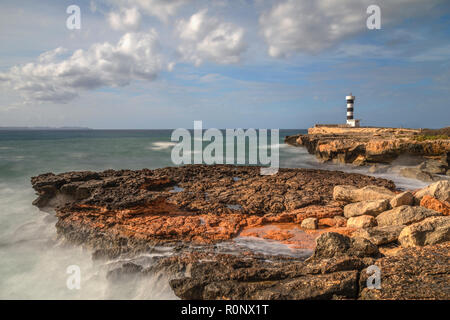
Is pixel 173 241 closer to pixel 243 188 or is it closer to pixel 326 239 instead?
pixel 326 239

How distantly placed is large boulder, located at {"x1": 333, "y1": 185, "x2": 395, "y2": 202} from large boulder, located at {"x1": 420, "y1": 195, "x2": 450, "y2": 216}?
2.76ft

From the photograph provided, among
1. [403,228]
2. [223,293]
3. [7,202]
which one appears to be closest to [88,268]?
[223,293]

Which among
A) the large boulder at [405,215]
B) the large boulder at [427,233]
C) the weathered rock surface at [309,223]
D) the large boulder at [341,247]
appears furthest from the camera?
the weathered rock surface at [309,223]

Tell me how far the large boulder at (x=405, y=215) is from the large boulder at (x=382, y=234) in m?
0.37

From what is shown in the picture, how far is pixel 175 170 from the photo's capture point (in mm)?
10594

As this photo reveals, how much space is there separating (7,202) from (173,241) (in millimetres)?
7978

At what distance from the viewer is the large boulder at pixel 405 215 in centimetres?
527

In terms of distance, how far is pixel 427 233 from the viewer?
14.5ft

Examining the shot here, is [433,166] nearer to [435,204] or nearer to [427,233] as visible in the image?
[435,204]

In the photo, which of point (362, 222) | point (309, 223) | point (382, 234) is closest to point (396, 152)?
point (362, 222)

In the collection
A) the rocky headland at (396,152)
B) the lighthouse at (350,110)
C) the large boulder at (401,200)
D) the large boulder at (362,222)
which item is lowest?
the large boulder at (362,222)

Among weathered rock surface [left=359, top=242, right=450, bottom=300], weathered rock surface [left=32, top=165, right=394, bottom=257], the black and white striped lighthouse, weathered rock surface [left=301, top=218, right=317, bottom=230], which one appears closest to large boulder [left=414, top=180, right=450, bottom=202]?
weathered rock surface [left=32, top=165, right=394, bottom=257]

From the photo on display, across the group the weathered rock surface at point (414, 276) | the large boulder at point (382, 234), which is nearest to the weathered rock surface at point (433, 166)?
the large boulder at point (382, 234)

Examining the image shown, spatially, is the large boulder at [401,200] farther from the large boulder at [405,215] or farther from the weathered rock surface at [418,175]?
the weathered rock surface at [418,175]
